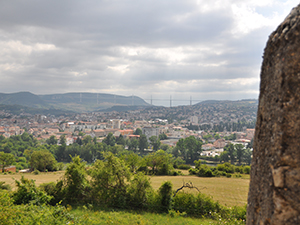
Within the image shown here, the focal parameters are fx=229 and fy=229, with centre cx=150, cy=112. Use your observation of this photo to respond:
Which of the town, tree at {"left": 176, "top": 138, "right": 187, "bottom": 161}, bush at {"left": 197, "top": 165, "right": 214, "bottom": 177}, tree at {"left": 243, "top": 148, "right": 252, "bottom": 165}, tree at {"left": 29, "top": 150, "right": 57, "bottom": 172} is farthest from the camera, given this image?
the town

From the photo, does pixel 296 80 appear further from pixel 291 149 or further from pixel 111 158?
pixel 111 158

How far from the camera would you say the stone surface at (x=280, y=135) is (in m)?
1.65

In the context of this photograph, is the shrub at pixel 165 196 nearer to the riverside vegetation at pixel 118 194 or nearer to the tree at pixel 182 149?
the riverside vegetation at pixel 118 194

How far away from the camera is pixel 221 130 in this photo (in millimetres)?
135875

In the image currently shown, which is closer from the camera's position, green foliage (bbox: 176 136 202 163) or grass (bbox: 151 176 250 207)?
grass (bbox: 151 176 250 207)

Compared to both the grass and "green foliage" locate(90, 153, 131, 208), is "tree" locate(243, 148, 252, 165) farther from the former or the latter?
"green foliage" locate(90, 153, 131, 208)

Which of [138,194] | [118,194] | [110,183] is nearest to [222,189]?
[138,194]

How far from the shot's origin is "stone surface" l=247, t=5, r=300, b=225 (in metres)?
1.65

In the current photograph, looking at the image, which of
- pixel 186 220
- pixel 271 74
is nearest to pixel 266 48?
pixel 271 74

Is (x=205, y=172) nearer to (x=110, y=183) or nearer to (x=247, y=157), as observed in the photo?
(x=110, y=183)

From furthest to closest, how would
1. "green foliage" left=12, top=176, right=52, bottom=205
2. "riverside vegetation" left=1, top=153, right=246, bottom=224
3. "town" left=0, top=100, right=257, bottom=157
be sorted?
"town" left=0, top=100, right=257, bottom=157 → "riverside vegetation" left=1, top=153, right=246, bottom=224 → "green foliage" left=12, top=176, right=52, bottom=205

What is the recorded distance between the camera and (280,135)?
5.67 feet

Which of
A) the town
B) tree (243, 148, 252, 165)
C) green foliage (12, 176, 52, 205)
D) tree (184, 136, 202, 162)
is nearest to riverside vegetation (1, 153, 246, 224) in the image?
green foliage (12, 176, 52, 205)

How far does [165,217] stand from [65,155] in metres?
56.3
